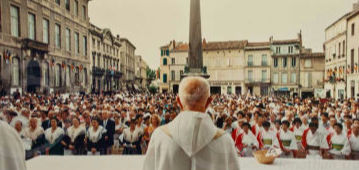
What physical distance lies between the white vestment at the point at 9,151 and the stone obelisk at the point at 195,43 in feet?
13.6

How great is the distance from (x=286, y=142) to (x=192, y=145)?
3.21 m

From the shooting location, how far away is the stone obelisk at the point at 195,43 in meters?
5.30

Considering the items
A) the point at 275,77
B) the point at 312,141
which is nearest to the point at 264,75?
the point at 275,77

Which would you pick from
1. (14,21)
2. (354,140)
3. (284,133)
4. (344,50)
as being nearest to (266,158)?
(284,133)

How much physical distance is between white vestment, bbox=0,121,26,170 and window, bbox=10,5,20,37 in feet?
16.6

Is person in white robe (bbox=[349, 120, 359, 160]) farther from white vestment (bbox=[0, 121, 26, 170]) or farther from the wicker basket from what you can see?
white vestment (bbox=[0, 121, 26, 170])

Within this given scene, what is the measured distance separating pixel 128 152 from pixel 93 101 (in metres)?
3.28

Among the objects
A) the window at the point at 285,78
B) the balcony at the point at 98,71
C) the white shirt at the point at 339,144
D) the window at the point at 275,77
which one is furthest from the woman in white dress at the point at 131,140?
the window at the point at 275,77

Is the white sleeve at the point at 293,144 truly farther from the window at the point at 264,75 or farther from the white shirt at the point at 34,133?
the window at the point at 264,75

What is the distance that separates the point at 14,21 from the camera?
17.6 ft

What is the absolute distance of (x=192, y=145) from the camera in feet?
3.69

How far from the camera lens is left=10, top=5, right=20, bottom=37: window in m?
5.30

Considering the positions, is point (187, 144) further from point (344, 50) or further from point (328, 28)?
point (344, 50)

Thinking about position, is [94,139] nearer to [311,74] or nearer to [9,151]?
[9,151]
